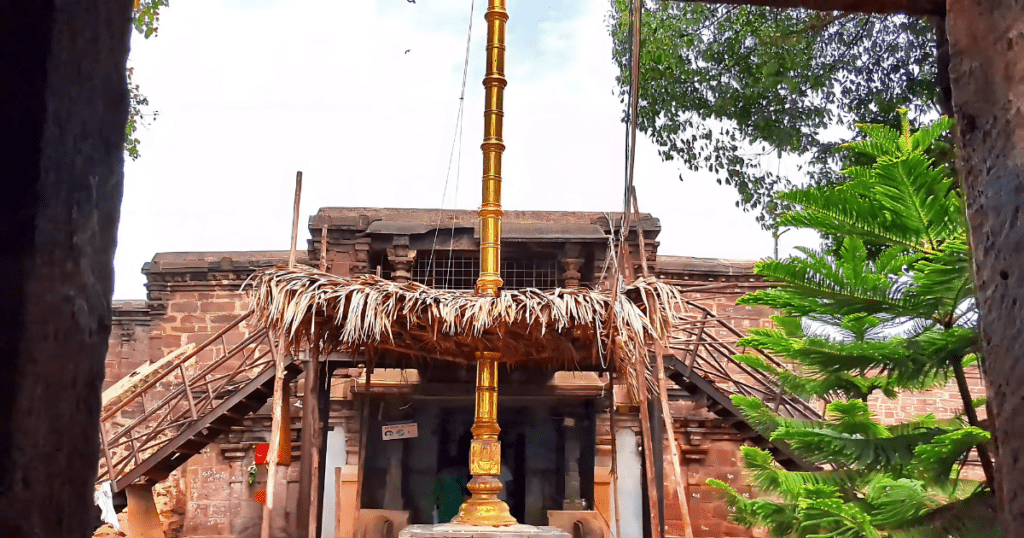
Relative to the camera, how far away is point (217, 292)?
1317 centimetres

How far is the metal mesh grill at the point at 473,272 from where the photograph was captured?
12141 mm

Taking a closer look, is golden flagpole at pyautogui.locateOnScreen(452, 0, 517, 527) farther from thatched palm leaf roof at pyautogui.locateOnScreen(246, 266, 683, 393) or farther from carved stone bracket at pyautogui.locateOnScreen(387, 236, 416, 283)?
carved stone bracket at pyautogui.locateOnScreen(387, 236, 416, 283)

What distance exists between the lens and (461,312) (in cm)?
768

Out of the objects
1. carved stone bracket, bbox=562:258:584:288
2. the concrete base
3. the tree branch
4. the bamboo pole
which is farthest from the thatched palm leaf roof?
the tree branch

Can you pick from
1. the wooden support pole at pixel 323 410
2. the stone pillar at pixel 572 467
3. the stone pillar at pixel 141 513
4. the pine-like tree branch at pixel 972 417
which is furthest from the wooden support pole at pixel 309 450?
the pine-like tree branch at pixel 972 417

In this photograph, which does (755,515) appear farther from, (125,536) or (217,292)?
(217,292)

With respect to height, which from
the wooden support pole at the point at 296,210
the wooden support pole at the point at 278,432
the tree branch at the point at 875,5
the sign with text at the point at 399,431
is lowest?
the sign with text at the point at 399,431

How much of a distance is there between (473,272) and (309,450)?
4.08 m

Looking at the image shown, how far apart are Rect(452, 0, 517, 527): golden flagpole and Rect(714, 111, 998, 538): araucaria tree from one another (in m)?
4.48

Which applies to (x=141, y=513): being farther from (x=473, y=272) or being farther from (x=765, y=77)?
(x=765, y=77)

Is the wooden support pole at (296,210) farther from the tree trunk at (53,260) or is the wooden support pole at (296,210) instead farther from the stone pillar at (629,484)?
the tree trunk at (53,260)

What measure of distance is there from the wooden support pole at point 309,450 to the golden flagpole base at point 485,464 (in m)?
1.79

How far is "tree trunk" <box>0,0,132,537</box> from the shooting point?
4.29ft

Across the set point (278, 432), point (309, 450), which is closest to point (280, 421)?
point (278, 432)
